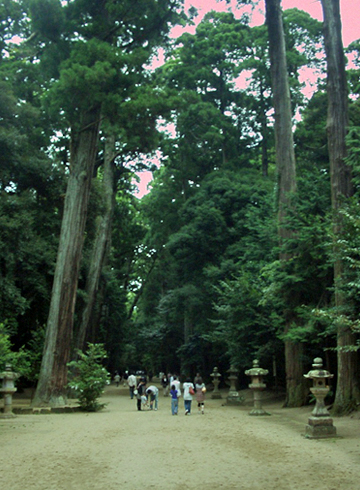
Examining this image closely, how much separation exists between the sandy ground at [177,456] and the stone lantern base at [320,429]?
0.21 m

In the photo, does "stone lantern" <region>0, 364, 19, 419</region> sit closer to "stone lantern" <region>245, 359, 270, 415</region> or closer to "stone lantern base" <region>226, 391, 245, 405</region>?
"stone lantern" <region>245, 359, 270, 415</region>

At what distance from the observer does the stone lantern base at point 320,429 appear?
33.9 feet

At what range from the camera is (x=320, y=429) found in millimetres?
10375

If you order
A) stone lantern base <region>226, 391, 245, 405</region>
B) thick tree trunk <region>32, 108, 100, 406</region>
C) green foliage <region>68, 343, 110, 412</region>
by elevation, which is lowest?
stone lantern base <region>226, 391, 245, 405</region>

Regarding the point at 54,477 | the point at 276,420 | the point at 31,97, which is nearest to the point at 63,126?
the point at 31,97

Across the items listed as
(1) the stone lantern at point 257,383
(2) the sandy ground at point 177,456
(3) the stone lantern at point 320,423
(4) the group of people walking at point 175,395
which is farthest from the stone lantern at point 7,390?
(3) the stone lantern at point 320,423

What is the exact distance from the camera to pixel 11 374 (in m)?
15.9

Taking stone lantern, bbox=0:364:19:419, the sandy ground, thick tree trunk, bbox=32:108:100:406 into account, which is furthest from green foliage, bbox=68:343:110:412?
the sandy ground

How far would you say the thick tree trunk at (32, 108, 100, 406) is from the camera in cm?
1855

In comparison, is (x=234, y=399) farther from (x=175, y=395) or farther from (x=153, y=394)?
(x=175, y=395)

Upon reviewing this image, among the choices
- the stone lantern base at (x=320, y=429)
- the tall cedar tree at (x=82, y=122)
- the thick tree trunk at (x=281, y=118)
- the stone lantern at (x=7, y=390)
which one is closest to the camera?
the stone lantern base at (x=320, y=429)

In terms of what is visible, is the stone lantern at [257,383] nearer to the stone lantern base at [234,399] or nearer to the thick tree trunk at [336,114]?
the thick tree trunk at [336,114]

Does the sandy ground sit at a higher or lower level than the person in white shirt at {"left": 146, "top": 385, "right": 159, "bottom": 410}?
lower

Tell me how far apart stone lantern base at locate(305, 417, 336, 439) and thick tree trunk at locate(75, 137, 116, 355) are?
16445 millimetres
